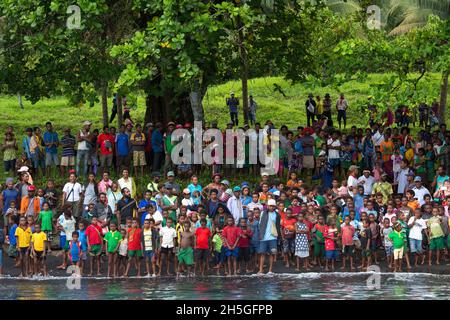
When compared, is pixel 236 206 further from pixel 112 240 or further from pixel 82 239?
pixel 82 239

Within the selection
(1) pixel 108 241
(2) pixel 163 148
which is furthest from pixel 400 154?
(1) pixel 108 241

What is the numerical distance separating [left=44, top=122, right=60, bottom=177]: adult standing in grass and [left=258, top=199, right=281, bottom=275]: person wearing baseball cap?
272 inches

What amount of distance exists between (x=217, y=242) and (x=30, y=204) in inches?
170

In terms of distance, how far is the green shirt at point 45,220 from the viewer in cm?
2703

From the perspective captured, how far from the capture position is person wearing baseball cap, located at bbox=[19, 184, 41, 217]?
90.8 ft

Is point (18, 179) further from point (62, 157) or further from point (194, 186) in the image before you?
point (194, 186)

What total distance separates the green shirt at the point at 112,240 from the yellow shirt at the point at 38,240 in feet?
4.32

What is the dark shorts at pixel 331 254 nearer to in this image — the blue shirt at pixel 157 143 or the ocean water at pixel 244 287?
the ocean water at pixel 244 287

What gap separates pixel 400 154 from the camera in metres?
30.2

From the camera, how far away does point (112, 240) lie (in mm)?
26250

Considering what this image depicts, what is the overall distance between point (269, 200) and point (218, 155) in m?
3.74

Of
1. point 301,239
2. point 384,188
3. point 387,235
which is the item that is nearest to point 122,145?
point 301,239

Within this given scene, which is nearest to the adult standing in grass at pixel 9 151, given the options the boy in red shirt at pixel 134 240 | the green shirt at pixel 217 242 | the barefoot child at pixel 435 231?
the boy in red shirt at pixel 134 240

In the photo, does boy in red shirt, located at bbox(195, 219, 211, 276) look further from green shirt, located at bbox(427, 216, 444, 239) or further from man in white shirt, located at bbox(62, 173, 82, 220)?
green shirt, located at bbox(427, 216, 444, 239)
